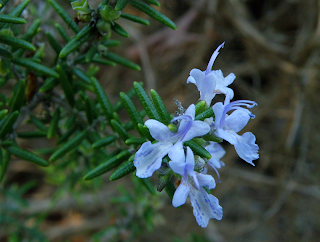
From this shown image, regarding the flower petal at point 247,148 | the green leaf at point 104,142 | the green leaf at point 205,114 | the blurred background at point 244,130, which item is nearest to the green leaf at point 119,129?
the green leaf at point 104,142

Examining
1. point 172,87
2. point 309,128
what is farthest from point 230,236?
point 172,87

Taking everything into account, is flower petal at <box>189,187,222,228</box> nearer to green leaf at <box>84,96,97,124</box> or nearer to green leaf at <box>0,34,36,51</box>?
green leaf at <box>84,96,97,124</box>

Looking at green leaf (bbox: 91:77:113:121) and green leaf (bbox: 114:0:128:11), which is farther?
green leaf (bbox: 91:77:113:121)

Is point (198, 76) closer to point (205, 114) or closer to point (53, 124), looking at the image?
point (205, 114)

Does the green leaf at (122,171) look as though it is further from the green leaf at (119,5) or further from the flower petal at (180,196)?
the green leaf at (119,5)

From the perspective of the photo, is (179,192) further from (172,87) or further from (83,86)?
(172,87)

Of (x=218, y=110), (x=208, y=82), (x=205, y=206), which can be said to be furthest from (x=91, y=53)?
(x=205, y=206)

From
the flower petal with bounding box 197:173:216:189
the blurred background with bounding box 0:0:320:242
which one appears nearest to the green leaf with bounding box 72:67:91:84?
the flower petal with bounding box 197:173:216:189

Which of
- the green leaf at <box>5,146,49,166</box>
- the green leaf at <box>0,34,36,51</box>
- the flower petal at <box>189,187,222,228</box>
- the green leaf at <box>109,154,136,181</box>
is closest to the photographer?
the flower petal at <box>189,187,222,228</box>
